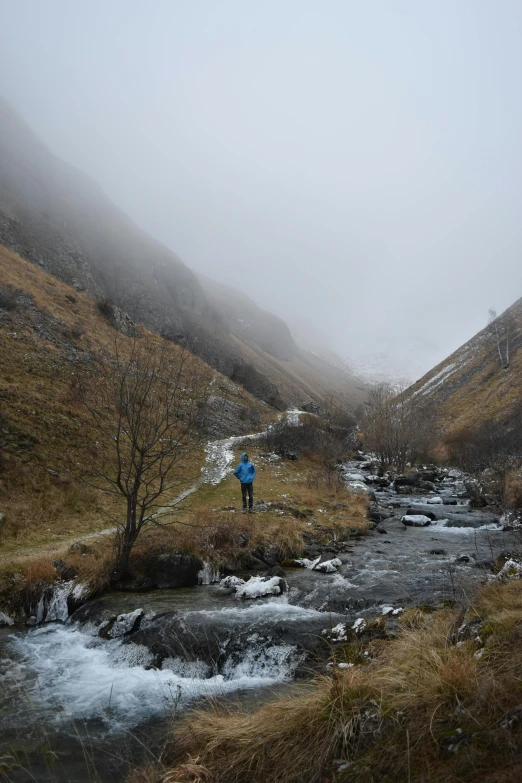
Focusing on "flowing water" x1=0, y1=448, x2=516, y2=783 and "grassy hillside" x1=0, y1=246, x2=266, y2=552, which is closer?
"flowing water" x1=0, y1=448, x2=516, y2=783

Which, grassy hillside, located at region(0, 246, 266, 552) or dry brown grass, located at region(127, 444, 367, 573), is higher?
grassy hillside, located at region(0, 246, 266, 552)

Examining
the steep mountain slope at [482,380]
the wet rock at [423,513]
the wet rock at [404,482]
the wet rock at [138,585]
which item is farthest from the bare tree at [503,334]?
the wet rock at [138,585]

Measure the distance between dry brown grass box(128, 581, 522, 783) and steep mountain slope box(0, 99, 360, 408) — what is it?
1916 inches

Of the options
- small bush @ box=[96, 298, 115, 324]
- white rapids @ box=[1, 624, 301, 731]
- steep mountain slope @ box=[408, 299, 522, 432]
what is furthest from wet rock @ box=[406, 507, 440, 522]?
small bush @ box=[96, 298, 115, 324]

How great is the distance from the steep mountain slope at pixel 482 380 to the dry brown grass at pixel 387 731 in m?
51.1

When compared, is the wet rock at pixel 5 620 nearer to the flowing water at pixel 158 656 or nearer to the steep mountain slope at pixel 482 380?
the flowing water at pixel 158 656

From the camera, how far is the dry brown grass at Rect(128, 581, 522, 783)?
156 inches

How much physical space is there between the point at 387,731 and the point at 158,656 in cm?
703

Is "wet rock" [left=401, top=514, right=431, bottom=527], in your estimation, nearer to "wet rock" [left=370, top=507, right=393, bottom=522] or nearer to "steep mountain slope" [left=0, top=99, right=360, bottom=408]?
"wet rock" [left=370, top=507, right=393, bottom=522]

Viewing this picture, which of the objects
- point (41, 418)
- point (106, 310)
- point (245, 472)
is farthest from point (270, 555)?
point (106, 310)

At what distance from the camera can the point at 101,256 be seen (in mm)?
78062

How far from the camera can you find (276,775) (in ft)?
14.7

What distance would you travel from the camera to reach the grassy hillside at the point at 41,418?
1858cm

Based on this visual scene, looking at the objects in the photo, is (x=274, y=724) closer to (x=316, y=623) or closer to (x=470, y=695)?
(x=470, y=695)
